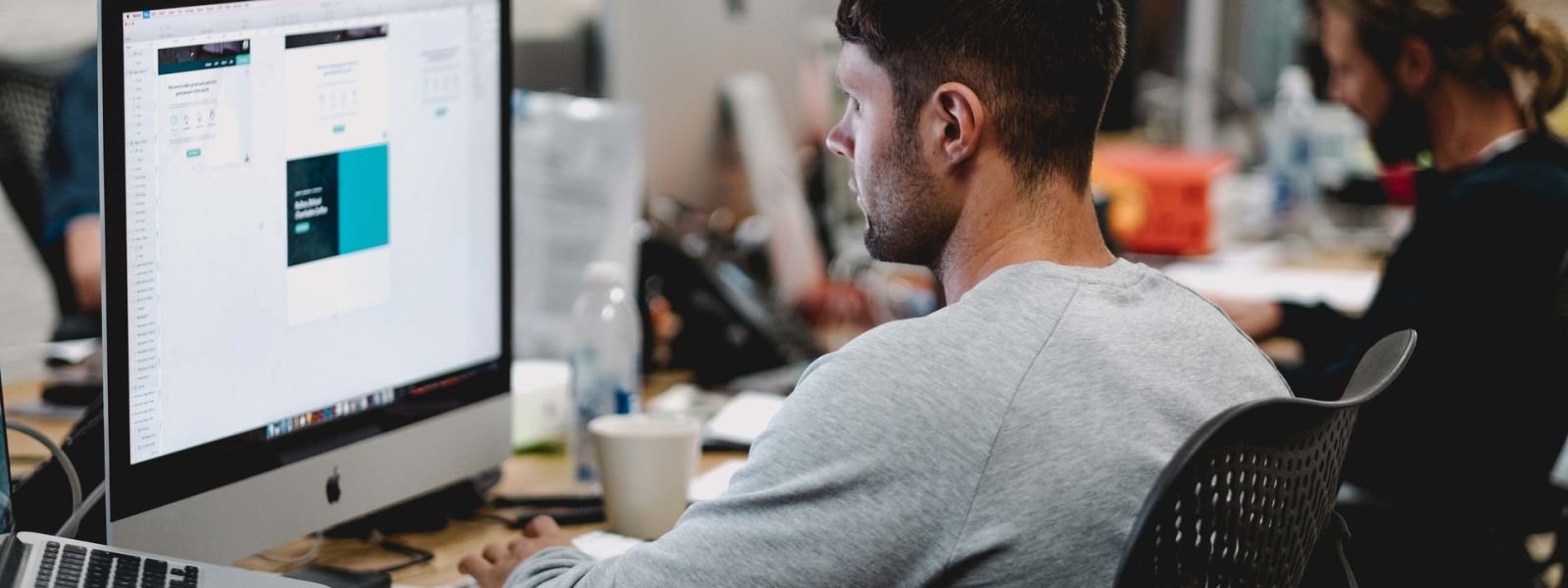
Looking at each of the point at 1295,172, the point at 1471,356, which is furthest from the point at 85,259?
the point at 1295,172

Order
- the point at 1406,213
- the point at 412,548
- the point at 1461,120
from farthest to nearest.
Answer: the point at 1406,213 < the point at 1461,120 < the point at 412,548

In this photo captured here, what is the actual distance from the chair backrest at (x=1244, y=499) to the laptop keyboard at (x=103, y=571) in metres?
0.61

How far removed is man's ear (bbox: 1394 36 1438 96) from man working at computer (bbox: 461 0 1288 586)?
1.23 m

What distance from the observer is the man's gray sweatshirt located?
2.97 ft

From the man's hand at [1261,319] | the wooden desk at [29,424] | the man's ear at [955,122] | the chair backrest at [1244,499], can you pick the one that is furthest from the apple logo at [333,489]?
the man's hand at [1261,319]

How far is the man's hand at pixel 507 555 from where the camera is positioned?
47.7 inches

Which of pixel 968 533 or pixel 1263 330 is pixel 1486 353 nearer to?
pixel 1263 330

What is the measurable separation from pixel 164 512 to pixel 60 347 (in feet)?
3.40

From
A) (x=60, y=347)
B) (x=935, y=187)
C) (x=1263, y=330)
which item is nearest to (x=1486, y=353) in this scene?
(x=1263, y=330)

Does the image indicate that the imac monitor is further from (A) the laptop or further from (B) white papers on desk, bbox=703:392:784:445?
(B) white papers on desk, bbox=703:392:784:445

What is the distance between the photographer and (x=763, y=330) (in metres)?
2.06

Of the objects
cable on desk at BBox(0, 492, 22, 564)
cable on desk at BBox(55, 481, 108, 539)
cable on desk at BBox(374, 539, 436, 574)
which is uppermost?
cable on desk at BBox(0, 492, 22, 564)

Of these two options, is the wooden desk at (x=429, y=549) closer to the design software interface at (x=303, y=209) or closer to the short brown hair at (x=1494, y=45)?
the design software interface at (x=303, y=209)

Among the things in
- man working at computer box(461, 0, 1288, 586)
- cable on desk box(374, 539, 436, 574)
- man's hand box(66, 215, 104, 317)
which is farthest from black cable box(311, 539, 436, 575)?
man's hand box(66, 215, 104, 317)
